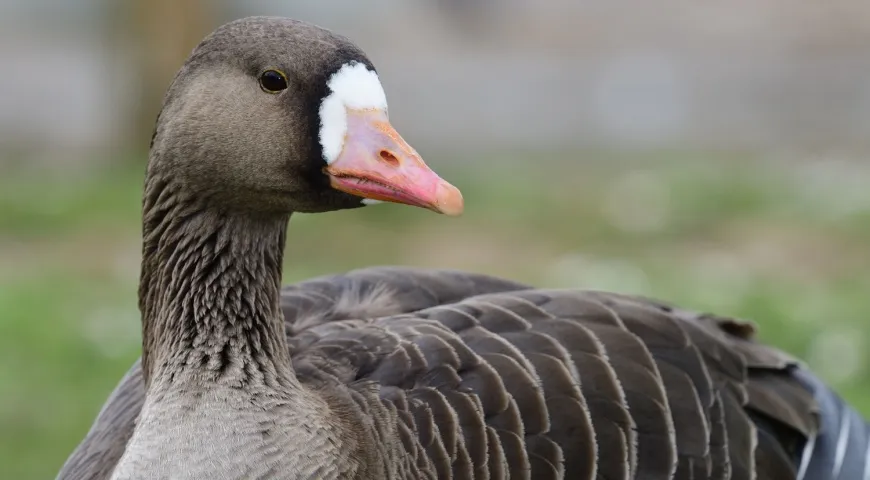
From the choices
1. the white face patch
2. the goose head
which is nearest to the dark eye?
the goose head

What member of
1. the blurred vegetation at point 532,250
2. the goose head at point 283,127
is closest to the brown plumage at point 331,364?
the goose head at point 283,127

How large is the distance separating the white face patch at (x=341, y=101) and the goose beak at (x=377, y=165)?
12 mm

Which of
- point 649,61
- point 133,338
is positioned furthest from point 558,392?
point 649,61

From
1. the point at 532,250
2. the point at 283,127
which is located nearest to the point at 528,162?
the point at 532,250

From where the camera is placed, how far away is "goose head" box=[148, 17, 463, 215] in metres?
Answer: 2.45

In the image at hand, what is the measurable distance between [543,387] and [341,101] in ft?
2.85

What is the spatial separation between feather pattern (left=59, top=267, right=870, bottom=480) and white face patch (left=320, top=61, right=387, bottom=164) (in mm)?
595

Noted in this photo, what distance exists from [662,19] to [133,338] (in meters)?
8.99

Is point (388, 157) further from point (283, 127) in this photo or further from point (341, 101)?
point (283, 127)

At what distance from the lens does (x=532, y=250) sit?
7172mm

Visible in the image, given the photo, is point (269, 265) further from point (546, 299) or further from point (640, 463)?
point (640, 463)

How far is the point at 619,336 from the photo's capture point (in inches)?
120

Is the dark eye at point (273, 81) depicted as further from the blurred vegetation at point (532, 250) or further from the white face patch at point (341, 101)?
the blurred vegetation at point (532, 250)

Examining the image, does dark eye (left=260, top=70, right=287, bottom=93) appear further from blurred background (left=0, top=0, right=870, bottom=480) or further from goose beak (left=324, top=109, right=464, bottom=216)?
blurred background (left=0, top=0, right=870, bottom=480)
